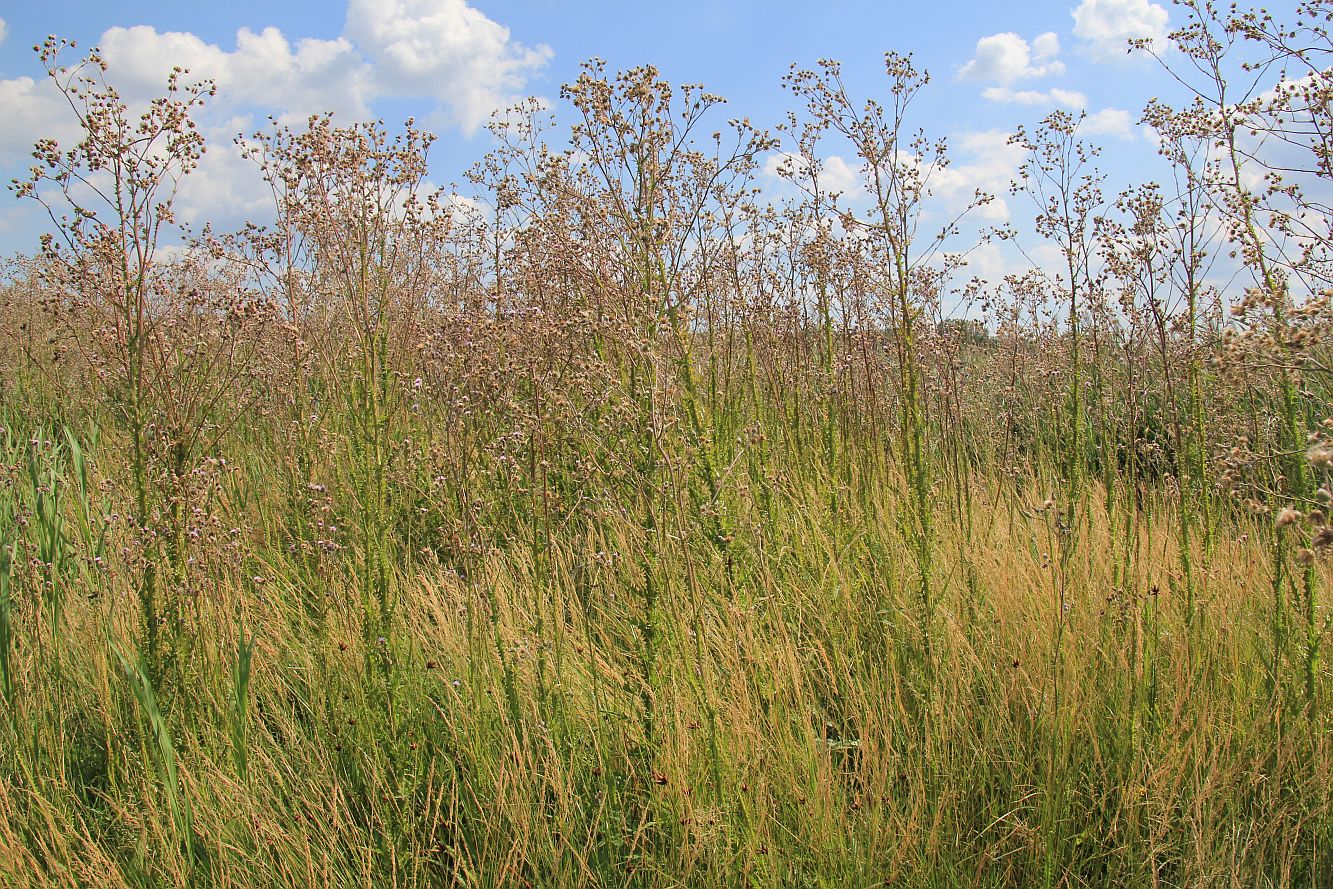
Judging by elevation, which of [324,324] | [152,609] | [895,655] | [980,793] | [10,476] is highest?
[324,324]

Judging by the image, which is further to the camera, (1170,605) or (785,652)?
(1170,605)

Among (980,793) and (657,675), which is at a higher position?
(657,675)

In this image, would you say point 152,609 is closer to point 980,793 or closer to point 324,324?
point 980,793

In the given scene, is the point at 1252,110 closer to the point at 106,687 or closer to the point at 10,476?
the point at 106,687

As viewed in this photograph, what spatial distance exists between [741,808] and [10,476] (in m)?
3.45

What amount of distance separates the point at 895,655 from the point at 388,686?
1459mm

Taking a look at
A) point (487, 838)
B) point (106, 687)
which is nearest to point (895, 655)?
point (487, 838)

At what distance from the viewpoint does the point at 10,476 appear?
3586 millimetres

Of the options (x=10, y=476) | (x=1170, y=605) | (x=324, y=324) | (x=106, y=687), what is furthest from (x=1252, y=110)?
(x=10, y=476)

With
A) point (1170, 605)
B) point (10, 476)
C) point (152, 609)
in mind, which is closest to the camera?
point (152, 609)

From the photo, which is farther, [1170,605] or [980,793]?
[1170,605]

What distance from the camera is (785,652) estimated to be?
99.7 inches

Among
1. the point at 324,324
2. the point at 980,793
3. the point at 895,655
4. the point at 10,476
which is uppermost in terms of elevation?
the point at 324,324

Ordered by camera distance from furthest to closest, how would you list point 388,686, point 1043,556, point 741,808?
point 1043,556 < point 388,686 < point 741,808
